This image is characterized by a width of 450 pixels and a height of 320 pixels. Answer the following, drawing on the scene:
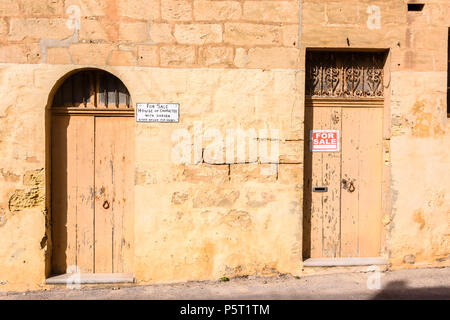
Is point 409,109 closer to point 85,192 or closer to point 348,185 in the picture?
point 348,185

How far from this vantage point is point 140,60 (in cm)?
453

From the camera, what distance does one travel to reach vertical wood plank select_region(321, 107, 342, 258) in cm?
489

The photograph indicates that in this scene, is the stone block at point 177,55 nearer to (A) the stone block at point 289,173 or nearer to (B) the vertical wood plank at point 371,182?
(A) the stone block at point 289,173

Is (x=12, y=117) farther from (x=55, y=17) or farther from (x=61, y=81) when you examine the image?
(x=55, y=17)

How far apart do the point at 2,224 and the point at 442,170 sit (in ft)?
17.7

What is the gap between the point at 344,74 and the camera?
4.91 m

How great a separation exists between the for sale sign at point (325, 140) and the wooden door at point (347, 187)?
64mm

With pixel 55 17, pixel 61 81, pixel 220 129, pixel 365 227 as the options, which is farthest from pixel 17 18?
pixel 365 227

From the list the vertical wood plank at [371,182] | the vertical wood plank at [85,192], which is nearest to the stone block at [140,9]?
the vertical wood plank at [85,192]

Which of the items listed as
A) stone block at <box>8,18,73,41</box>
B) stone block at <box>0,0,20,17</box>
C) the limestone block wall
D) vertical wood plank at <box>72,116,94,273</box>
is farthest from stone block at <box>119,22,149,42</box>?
the limestone block wall

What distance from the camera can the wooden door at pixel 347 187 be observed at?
4.90 m

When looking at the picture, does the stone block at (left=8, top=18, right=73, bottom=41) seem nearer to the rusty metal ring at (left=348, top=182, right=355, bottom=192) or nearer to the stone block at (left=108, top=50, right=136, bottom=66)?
the stone block at (left=108, top=50, right=136, bottom=66)

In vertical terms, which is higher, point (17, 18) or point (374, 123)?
point (17, 18)

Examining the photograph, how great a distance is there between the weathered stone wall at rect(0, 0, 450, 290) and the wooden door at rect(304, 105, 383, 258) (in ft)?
0.59
